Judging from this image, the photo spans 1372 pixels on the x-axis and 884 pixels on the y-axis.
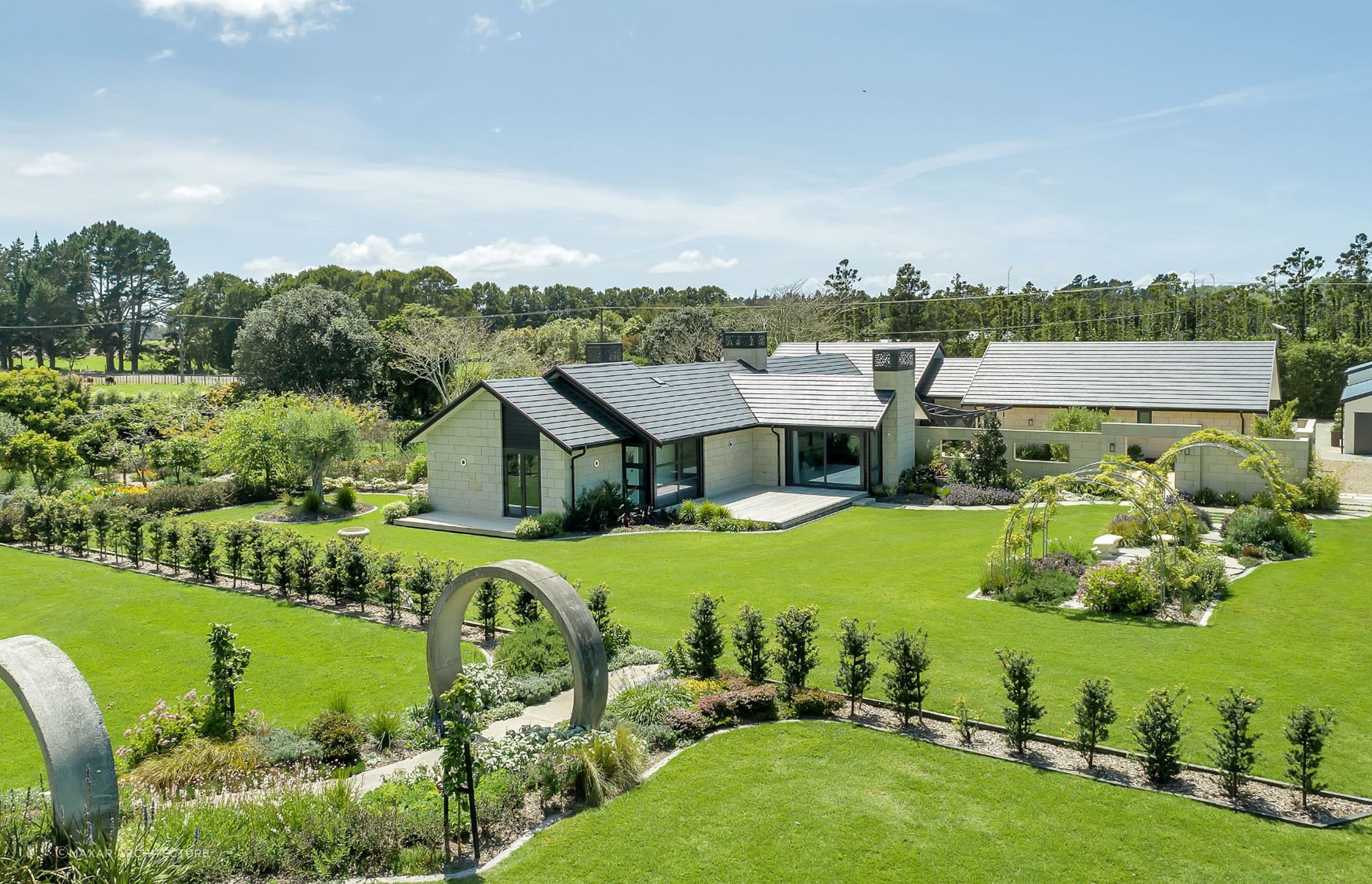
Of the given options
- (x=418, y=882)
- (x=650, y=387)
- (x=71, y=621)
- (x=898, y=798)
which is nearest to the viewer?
(x=418, y=882)

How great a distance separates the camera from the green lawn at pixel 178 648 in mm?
11461

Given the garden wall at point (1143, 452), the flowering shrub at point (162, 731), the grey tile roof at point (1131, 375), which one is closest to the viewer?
the flowering shrub at point (162, 731)

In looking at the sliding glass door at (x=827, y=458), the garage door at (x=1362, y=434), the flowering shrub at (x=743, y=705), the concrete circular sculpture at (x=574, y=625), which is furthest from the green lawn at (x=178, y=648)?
the garage door at (x=1362, y=434)

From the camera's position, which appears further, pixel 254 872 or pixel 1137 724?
pixel 1137 724

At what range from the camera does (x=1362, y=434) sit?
3194 centimetres

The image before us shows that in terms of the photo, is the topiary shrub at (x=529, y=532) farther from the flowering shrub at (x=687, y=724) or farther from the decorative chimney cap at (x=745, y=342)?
the decorative chimney cap at (x=745, y=342)

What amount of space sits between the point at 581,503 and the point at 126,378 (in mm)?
61199

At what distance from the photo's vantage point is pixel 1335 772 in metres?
9.07

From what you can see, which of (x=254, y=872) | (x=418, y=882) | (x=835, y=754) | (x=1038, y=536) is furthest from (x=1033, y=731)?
(x=1038, y=536)

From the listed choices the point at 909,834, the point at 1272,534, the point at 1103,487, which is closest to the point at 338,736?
the point at 909,834

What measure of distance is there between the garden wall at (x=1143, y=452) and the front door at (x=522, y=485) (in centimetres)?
1220

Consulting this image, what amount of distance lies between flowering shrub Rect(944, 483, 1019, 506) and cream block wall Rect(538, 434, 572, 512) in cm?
1061

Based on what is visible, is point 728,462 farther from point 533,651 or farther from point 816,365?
point 533,651

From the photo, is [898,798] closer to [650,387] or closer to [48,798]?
[48,798]
